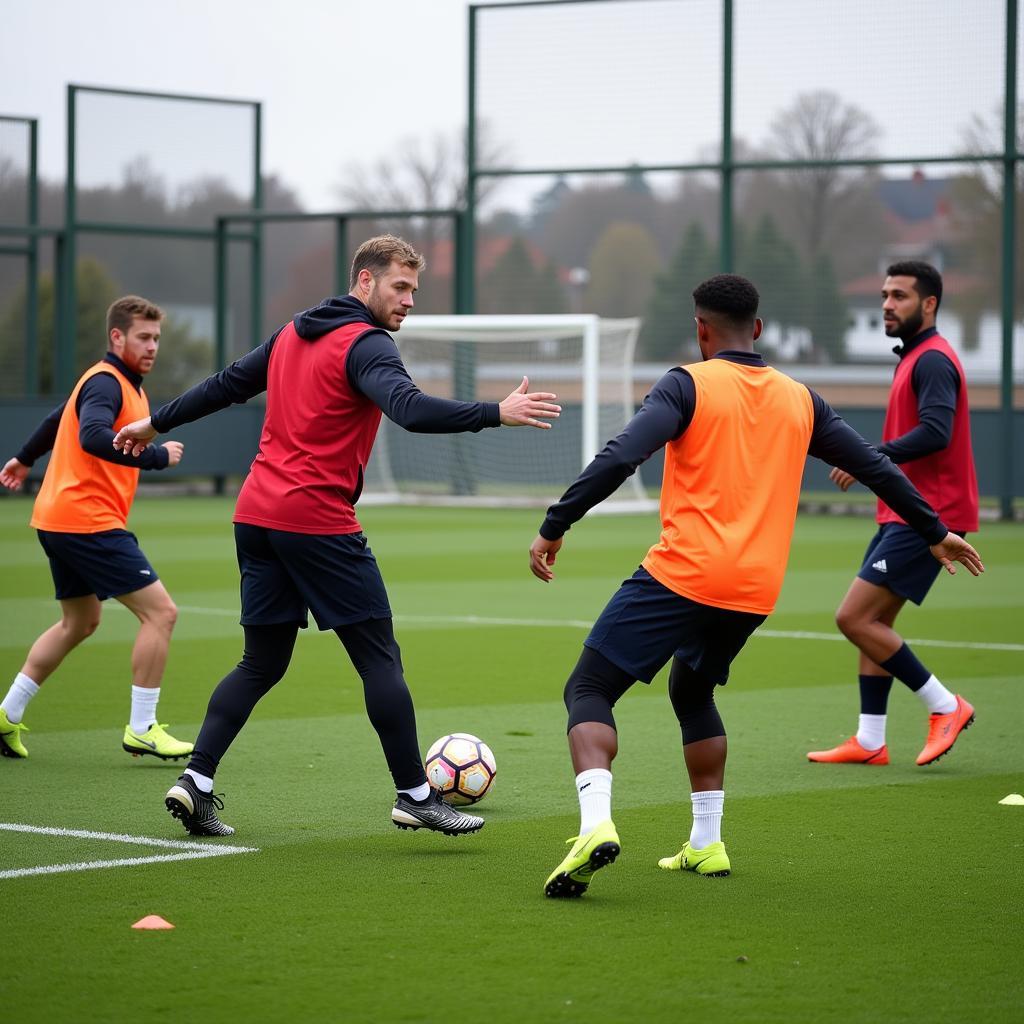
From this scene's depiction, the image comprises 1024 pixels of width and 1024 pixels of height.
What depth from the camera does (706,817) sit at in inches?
234

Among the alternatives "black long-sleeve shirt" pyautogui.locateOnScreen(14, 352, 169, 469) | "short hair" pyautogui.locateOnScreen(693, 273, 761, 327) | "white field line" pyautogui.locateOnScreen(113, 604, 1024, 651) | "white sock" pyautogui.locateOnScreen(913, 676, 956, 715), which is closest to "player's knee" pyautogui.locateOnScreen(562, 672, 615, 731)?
"short hair" pyautogui.locateOnScreen(693, 273, 761, 327)

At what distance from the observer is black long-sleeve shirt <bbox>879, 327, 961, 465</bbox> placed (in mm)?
7840

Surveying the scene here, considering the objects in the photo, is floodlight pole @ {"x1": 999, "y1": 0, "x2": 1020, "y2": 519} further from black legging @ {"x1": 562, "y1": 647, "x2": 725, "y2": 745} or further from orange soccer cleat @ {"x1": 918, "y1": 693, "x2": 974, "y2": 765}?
black legging @ {"x1": 562, "y1": 647, "x2": 725, "y2": 745}

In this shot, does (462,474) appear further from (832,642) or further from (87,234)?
(832,642)

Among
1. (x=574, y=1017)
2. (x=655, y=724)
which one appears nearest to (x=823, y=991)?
(x=574, y=1017)

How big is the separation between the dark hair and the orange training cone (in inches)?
186

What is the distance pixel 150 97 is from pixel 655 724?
24.0 meters

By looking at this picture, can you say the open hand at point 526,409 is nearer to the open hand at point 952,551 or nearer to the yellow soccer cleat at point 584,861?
the yellow soccer cleat at point 584,861

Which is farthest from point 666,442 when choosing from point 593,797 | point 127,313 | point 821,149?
point 821,149

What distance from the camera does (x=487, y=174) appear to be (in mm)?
28656

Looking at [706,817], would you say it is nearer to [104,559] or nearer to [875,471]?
[875,471]

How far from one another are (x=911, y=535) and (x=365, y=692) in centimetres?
301

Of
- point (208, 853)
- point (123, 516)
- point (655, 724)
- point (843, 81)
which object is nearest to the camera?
point (208, 853)

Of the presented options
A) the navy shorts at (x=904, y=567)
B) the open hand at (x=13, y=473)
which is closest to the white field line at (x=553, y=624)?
the navy shorts at (x=904, y=567)
